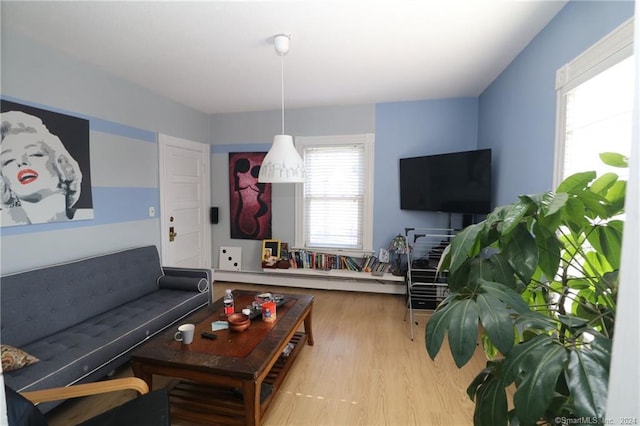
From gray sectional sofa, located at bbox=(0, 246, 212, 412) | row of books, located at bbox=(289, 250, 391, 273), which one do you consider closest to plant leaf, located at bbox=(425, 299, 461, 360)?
gray sectional sofa, located at bbox=(0, 246, 212, 412)

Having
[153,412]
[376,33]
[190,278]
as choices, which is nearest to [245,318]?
[153,412]

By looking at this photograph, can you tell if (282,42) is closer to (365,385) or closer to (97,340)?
(97,340)

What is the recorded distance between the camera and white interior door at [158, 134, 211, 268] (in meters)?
3.60

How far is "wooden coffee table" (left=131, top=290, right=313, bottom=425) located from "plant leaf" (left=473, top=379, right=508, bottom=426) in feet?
3.64

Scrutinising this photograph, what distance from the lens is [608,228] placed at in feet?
2.94

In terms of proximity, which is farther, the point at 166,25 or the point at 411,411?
the point at 166,25

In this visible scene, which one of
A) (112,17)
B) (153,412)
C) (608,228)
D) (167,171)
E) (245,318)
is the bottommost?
(153,412)

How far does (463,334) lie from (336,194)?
3469 mm

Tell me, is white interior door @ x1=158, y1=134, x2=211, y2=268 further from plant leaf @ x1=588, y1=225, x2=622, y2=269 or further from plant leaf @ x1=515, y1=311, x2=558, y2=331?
plant leaf @ x1=588, y1=225, x2=622, y2=269

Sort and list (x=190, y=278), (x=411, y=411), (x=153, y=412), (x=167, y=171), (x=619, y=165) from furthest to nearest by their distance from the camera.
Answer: (x=167, y=171)
(x=190, y=278)
(x=411, y=411)
(x=153, y=412)
(x=619, y=165)

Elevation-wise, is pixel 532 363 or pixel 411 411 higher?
pixel 532 363

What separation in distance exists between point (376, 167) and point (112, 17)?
307cm

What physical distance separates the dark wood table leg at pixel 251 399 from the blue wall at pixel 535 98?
231 centimetres

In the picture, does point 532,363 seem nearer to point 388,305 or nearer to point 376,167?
point 388,305
